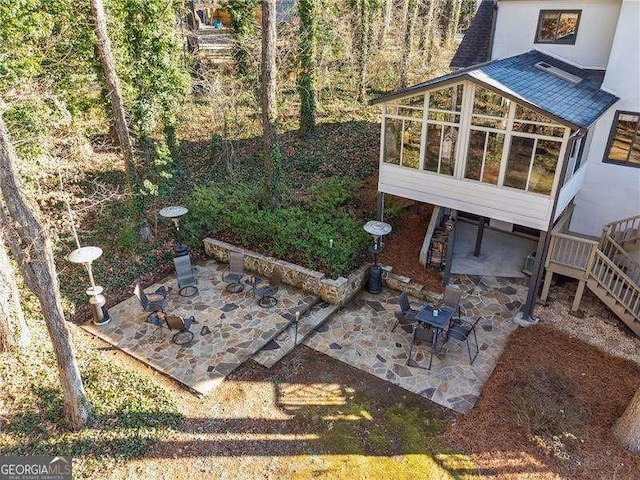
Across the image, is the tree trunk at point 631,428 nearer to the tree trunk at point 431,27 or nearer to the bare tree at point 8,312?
the bare tree at point 8,312

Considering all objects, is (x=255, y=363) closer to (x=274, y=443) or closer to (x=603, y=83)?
(x=274, y=443)

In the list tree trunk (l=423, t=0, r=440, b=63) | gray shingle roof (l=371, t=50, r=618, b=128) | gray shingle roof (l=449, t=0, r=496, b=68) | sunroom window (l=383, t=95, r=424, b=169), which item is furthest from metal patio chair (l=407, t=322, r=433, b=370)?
tree trunk (l=423, t=0, r=440, b=63)

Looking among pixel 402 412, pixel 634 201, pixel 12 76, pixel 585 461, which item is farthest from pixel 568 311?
pixel 12 76

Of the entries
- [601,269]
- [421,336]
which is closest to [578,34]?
[601,269]

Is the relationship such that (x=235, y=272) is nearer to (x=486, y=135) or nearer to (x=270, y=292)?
(x=270, y=292)

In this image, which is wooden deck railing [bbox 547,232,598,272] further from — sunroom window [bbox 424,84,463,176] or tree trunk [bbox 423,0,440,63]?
tree trunk [bbox 423,0,440,63]
